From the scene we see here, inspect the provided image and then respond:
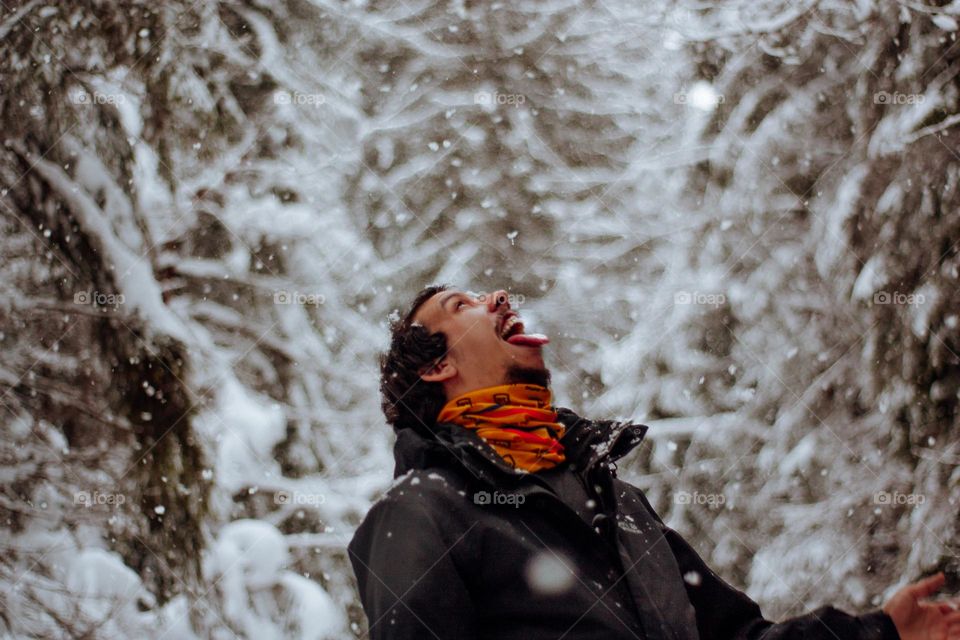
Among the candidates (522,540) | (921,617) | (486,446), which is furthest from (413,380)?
(921,617)

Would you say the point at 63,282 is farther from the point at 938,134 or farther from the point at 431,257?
the point at 938,134

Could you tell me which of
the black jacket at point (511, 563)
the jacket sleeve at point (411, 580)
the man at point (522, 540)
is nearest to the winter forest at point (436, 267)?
the man at point (522, 540)

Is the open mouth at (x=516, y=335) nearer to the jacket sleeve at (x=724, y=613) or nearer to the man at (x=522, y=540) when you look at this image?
the man at (x=522, y=540)

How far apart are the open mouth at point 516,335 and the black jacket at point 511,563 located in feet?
0.93

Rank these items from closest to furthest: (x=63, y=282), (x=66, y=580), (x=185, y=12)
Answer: (x=66, y=580), (x=63, y=282), (x=185, y=12)

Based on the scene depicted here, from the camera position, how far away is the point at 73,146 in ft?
8.52

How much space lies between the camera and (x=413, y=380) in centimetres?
158

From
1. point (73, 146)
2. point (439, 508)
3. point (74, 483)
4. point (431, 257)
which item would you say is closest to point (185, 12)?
point (73, 146)

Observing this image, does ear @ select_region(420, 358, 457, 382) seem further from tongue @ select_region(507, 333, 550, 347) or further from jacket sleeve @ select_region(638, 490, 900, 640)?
jacket sleeve @ select_region(638, 490, 900, 640)

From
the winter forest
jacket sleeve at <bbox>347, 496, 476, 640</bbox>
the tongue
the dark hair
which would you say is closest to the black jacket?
jacket sleeve at <bbox>347, 496, 476, 640</bbox>

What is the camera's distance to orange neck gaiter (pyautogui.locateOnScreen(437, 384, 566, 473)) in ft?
4.60

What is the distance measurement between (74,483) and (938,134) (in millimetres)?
2919

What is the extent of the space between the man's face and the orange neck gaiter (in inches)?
1.7

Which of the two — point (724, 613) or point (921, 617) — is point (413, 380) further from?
point (921, 617)
